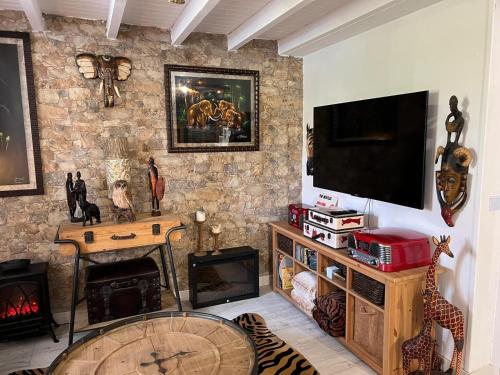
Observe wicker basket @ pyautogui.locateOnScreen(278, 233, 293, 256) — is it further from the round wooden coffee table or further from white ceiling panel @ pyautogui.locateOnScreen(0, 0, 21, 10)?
white ceiling panel @ pyautogui.locateOnScreen(0, 0, 21, 10)

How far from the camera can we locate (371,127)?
277 centimetres

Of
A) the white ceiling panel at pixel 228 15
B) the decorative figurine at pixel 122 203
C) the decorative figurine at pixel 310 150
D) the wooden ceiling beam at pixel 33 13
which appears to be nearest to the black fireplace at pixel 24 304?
the decorative figurine at pixel 122 203

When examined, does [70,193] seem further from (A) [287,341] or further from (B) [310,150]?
(B) [310,150]

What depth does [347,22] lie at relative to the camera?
2750 millimetres

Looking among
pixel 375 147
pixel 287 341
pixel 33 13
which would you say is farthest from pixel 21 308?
pixel 375 147

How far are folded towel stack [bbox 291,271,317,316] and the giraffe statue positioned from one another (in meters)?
1.08

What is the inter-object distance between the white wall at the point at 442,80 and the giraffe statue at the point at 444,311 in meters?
0.23

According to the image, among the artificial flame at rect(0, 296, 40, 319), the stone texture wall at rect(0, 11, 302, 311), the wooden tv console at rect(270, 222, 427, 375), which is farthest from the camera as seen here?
the stone texture wall at rect(0, 11, 302, 311)

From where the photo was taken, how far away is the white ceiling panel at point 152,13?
2.78 metres

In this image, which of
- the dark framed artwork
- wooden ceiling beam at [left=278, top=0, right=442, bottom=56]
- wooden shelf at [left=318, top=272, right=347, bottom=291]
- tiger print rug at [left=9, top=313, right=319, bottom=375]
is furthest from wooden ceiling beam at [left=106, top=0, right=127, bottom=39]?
wooden shelf at [left=318, top=272, right=347, bottom=291]

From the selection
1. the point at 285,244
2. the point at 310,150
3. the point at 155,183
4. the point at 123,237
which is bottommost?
the point at 285,244

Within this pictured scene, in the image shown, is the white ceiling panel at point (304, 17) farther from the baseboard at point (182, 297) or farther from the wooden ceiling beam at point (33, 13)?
the baseboard at point (182, 297)

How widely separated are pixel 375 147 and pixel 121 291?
7.61ft

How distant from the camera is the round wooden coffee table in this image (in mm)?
1698
